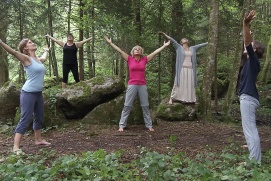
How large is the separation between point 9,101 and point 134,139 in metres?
3.78

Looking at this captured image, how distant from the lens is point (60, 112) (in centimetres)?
832

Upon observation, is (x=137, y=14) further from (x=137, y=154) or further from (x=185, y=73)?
(x=137, y=154)

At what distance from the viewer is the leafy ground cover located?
4.14m

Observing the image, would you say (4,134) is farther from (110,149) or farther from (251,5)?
(251,5)

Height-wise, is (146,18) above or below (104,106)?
above

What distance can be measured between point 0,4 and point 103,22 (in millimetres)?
5159

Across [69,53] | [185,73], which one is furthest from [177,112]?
[69,53]

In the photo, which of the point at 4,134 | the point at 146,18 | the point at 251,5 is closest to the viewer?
the point at 4,134

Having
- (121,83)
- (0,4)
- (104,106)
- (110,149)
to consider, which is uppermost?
(0,4)

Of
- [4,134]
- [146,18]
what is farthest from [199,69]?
[4,134]

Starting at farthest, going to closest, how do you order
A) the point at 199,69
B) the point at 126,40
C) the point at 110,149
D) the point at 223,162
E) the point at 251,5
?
the point at 199,69 < the point at 126,40 < the point at 251,5 < the point at 110,149 < the point at 223,162

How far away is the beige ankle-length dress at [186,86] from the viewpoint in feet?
31.0

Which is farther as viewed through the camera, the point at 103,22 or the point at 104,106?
the point at 103,22

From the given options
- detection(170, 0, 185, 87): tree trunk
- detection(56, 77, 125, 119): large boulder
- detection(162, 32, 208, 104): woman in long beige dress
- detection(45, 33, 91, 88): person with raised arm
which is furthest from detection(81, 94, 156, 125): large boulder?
detection(170, 0, 185, 87): tree trunk
